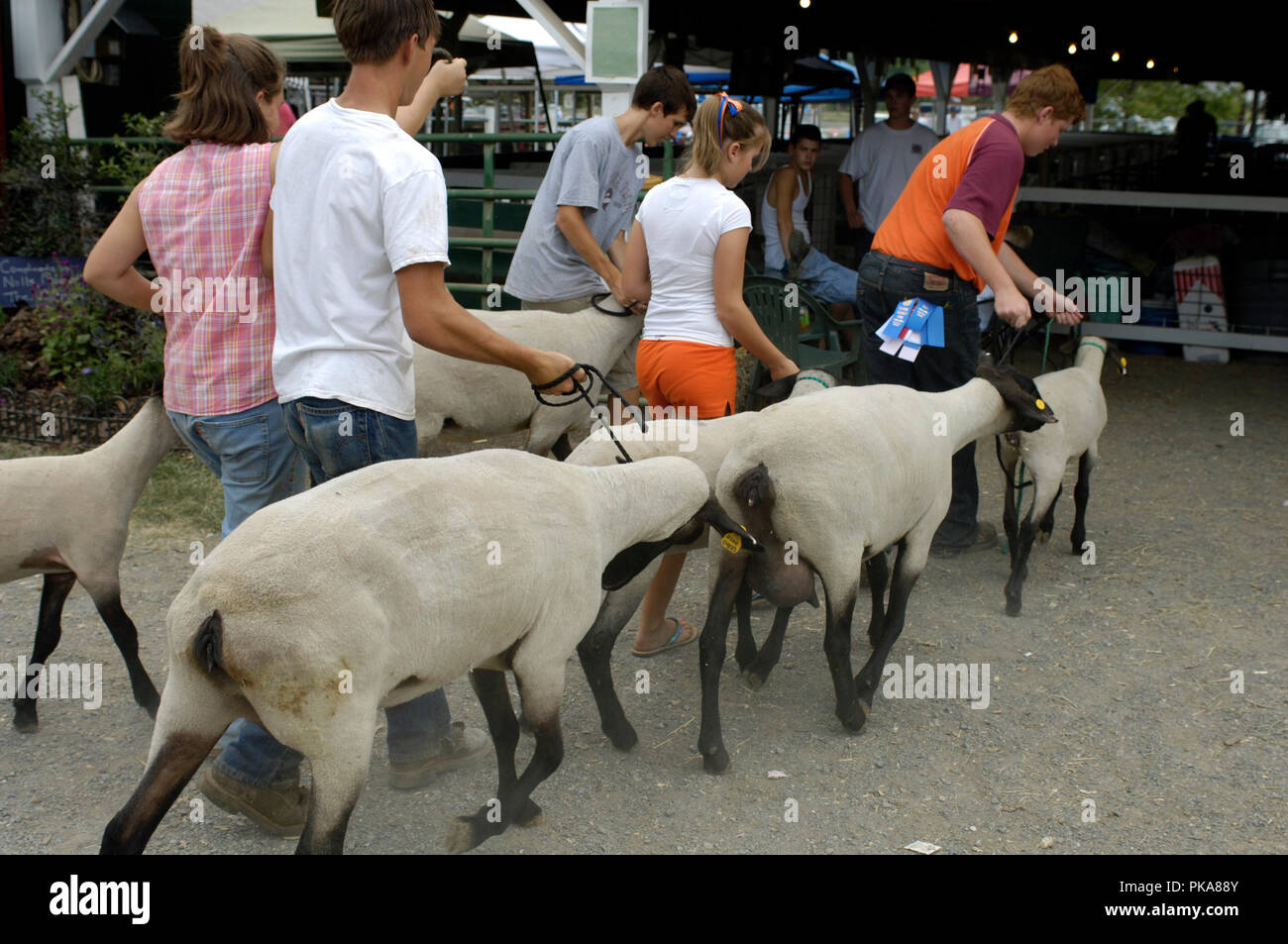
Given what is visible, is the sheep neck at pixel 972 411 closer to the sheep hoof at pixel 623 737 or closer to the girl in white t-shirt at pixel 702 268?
the girl in white t-shirt at pixel 702 268

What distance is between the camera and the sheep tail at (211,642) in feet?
8.13

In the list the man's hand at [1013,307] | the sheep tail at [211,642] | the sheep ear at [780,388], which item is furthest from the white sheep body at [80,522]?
the man's hand at [1013,307]

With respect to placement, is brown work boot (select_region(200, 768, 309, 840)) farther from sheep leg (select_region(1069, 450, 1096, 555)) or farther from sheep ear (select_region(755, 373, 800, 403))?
sheep leg (select_region(1069, 450, 1096, 555))

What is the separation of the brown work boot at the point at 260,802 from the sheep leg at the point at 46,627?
1075 millimetres

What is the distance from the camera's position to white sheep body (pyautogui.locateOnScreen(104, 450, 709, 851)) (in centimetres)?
250

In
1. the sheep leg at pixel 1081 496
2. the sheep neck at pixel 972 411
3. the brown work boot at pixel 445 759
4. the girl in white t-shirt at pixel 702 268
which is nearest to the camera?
the brown work boot at pixel 445 759

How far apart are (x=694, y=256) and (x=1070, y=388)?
2.49m

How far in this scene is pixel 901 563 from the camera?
4.21 meters

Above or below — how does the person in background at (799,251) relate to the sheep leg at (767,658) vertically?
above

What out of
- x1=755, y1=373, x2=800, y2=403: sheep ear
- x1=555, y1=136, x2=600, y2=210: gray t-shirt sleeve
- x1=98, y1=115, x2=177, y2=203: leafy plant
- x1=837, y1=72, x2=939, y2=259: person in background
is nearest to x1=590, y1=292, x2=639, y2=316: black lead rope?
x1=555, y1=136, x2=600, y2=210: gray t-shirt sleeve

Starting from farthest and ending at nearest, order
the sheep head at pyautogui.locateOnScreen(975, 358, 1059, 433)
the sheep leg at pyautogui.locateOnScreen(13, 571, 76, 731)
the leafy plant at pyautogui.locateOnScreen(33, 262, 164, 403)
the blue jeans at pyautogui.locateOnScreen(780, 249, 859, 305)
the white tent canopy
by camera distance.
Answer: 1. the white tent canopy
2. the blue jeans at pyautogui.locateOnScreen(780, 249, 859, 305)
3. the leafy plant at pyautogui.locateOnScreen(33, 262, 164, 403)
4. the sheep head at pyautogui.locateOnScreen(975, 358, 1059, 433)
5. the sheep leg at pyautogui.locateOnScreen(13, 571, 76, 731)

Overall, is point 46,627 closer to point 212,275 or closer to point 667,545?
point 212,275

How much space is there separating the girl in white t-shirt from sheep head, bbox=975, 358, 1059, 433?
3.05ft

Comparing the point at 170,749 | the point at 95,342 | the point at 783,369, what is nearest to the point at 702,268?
the point at 783,369
